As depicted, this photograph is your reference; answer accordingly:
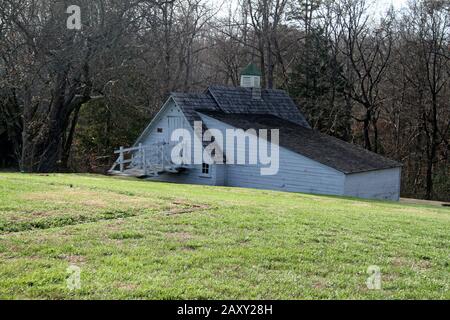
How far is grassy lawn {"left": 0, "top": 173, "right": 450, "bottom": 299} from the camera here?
6.22 meters

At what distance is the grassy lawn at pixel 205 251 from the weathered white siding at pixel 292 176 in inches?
557

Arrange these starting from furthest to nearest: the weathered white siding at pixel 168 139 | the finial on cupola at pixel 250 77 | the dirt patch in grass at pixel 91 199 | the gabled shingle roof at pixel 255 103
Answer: the finial on cupola at pixel 250 77 → the gabled shingle roof at pixel 255 103 → the weathered white siding at pixel 168 139 → the dirt patch in grass at pixel 91 199

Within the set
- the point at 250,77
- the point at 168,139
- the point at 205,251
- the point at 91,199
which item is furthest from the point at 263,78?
the point at 205,251

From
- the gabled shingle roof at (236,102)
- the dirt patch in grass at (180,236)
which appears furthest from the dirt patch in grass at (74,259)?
the gabled shingle roof at (236,102)

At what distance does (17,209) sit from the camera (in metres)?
10.2

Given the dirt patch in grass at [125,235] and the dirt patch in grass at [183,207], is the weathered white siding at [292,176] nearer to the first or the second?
the dirt patch in grass at [183,207]

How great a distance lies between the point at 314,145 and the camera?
29578mm

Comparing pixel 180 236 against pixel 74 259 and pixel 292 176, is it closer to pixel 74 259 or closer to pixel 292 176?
pixel 74 259

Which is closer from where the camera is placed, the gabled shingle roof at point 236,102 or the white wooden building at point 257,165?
the white wooden building at point 257,165

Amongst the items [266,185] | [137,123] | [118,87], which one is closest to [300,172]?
[266,185]

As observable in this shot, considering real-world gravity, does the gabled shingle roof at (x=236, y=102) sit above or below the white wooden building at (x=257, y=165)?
above

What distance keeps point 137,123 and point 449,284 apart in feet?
118

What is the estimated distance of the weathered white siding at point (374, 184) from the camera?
2669 cm
